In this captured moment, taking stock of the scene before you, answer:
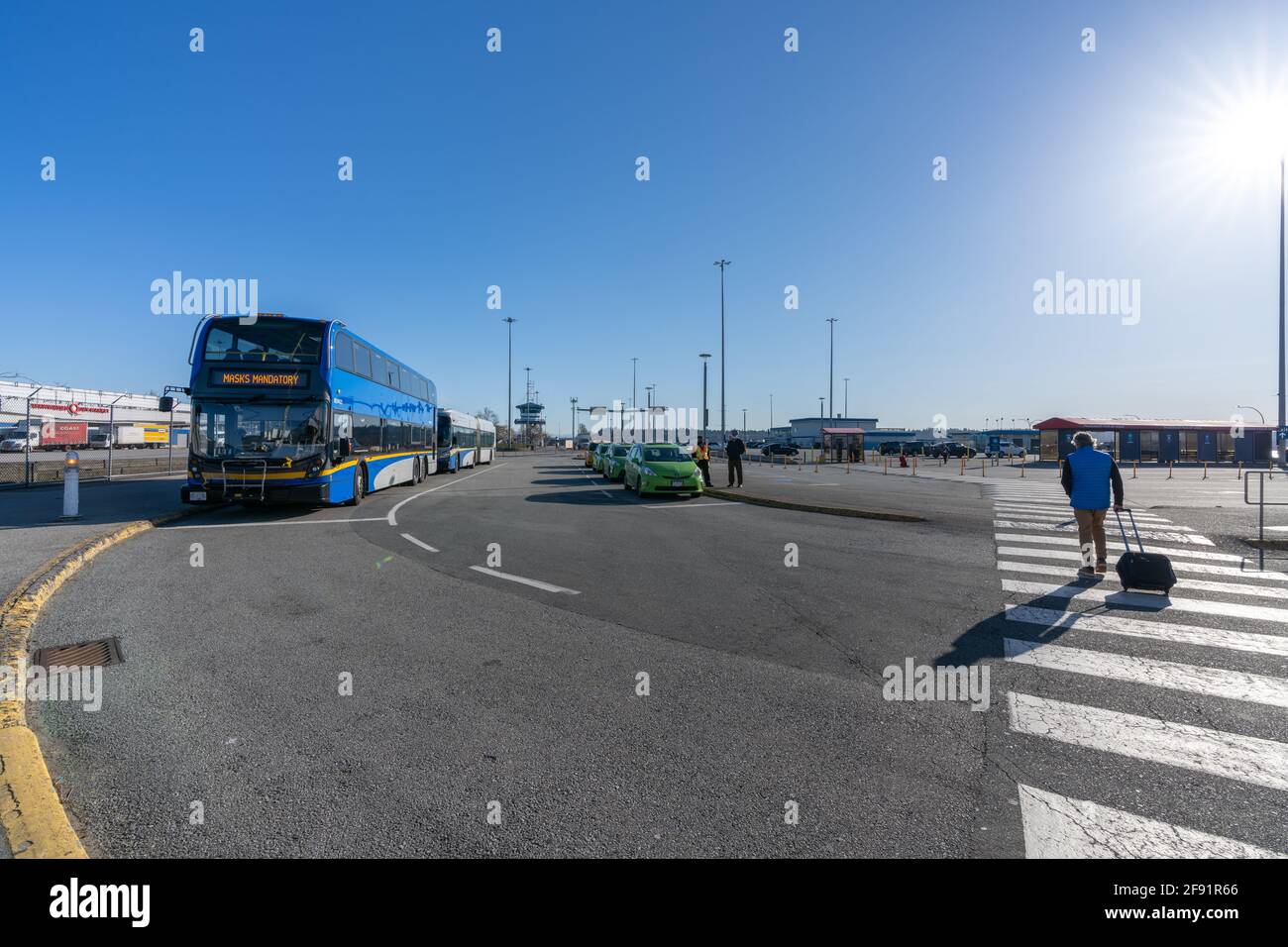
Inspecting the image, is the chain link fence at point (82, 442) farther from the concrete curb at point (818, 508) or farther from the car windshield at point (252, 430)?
the concrete curb at point (818, 508)

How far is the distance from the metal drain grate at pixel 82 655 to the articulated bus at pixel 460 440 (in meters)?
27.2

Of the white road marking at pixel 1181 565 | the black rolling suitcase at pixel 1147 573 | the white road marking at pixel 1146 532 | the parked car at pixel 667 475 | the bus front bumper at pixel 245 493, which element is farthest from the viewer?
A: the parked car at pixel 667 475

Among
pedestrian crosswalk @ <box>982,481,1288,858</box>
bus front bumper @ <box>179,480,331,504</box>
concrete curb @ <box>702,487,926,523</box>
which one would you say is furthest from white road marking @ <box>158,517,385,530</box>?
pedestrian crosswalk @ <box>982,481,1288,858</box>

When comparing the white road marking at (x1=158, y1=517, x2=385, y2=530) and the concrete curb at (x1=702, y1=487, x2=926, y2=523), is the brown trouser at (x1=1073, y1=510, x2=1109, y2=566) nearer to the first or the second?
the concrete curb at (x1=702, y1=487, x2=926, y2=523)

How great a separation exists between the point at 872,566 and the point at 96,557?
1059 centimetres

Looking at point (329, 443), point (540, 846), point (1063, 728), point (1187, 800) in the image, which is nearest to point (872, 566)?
point (1063, 728)

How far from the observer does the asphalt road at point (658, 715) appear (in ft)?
9.24

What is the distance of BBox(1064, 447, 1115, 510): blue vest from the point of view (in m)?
8.26

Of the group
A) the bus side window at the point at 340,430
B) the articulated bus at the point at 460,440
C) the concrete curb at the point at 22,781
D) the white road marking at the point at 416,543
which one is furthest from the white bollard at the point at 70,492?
the articulated bus at the point at 460,440

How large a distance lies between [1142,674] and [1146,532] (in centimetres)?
963

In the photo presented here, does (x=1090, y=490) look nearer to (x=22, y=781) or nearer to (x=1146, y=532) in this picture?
(x=1146, y=532)
